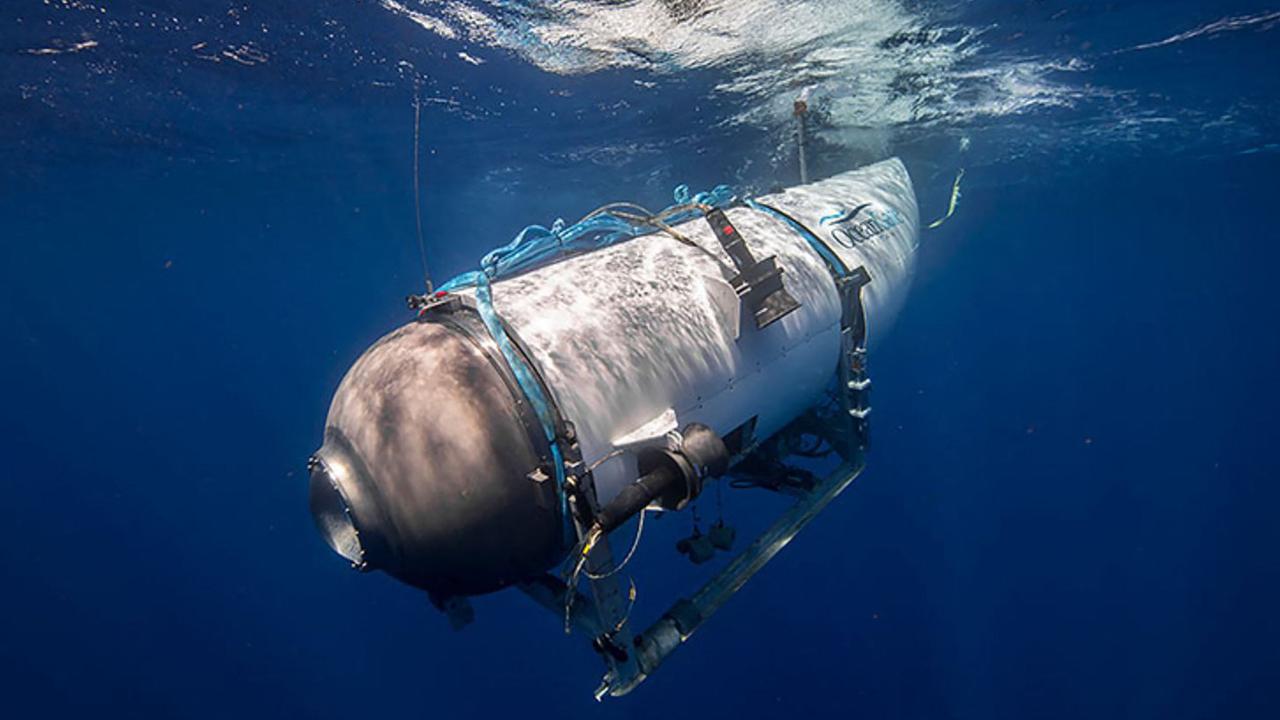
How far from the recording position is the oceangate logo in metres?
Result: 4.88

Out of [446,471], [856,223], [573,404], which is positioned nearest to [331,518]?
[446,471]

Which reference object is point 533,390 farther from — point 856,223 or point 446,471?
point 856,223

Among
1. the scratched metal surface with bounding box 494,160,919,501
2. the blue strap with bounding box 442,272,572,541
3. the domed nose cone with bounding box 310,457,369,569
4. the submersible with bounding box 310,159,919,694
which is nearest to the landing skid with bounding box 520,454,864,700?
the submersible with bounding box 310,159,919,694

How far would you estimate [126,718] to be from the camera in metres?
21.4

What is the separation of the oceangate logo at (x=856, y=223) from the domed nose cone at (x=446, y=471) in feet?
11.0

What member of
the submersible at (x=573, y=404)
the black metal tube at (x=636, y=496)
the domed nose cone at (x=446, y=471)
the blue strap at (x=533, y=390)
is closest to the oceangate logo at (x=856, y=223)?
the submersible at (x=573, y=404)

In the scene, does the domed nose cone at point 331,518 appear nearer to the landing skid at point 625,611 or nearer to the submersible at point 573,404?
the submersible at point 573,404

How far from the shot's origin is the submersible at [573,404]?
8.48ft

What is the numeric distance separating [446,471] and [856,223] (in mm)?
4253

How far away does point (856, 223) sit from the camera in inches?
203

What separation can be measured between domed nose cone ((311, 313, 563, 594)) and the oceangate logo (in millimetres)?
3368

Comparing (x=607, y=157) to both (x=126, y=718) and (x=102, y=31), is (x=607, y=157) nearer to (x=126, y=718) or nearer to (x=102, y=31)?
(x=102, y=31)

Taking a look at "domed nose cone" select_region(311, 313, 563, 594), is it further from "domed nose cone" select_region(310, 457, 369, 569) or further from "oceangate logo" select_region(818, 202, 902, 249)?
"oceangate logo" select_region(818, 202, 902, 249)

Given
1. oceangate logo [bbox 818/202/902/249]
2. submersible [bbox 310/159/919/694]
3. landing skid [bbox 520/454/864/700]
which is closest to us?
submersible [bbox 310/159/919/694]
